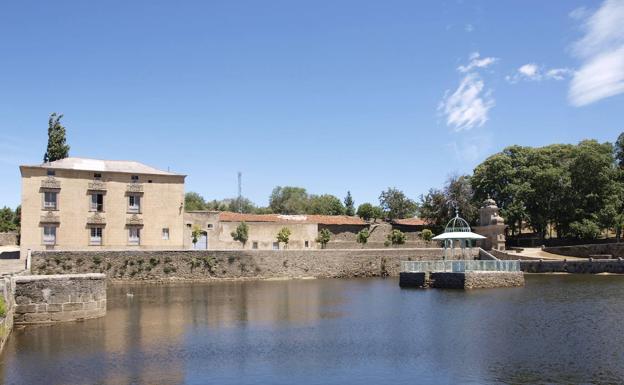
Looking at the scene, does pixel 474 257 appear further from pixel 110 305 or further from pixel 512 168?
pixel 110 305

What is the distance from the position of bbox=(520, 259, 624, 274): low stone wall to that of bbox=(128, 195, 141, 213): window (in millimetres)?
36008

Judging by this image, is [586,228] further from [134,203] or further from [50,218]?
[50,218]

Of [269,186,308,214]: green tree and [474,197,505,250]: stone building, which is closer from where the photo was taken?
[474,197,505,250]: stone building

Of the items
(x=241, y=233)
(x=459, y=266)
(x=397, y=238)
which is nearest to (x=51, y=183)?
(x=241, y=233)

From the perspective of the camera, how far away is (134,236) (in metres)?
51.9

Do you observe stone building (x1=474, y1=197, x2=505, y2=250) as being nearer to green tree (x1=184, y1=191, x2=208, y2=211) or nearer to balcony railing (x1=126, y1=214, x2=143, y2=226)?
balcony railing (x1=126, y1=214, x2=143, y2=226)

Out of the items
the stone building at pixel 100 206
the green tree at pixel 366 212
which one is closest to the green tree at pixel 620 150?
the green tree at pixel 366 212

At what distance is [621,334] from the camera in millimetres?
21094

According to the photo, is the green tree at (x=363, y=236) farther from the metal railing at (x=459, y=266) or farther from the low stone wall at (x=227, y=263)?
the metal railing at (x=459, y=266)

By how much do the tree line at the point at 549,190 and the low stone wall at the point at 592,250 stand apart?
3277 millimetres

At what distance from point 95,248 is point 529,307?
36.0m

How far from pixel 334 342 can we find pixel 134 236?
116 ft

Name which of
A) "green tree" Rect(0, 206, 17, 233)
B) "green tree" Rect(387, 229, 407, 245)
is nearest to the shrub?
"green tree" Rect(387, 229, 407, 245)

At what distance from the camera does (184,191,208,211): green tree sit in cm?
11268
